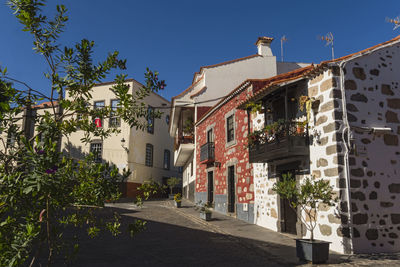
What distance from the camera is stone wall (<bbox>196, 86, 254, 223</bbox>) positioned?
39.2 feet

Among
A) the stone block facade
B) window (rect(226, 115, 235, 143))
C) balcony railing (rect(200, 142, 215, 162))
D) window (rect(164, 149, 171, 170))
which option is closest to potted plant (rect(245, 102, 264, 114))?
the stone block facade

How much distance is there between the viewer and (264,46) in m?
19.0

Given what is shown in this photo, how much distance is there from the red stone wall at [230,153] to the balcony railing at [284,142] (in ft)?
3.87

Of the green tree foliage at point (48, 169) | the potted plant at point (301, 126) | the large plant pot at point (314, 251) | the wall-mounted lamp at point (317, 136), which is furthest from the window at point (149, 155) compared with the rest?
the green tree foliage at point (48, 169)

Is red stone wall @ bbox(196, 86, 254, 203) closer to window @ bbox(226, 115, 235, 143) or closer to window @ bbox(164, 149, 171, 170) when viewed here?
window @ bbox(226, 115, 235, 143)

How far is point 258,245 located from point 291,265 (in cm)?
184

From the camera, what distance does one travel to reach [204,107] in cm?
1870

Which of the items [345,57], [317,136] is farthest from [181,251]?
[345,57]

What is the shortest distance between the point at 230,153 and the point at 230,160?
33cm

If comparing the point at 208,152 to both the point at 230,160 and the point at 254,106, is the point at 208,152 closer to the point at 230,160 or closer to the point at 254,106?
the point at 230,160

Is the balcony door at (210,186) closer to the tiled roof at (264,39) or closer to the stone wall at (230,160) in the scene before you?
the stone wall at (230,160)

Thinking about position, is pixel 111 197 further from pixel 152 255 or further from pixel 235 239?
pixel 235 239

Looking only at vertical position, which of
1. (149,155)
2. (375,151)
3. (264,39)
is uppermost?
(264,39)

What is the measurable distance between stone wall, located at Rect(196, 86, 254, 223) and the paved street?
1995 millimetres
